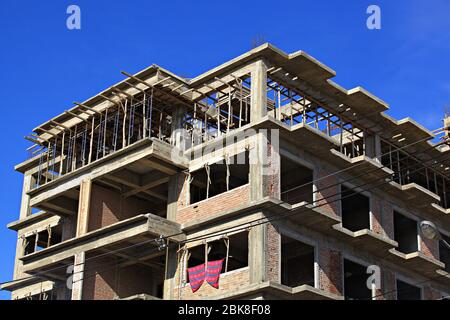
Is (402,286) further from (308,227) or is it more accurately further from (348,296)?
(308,227)

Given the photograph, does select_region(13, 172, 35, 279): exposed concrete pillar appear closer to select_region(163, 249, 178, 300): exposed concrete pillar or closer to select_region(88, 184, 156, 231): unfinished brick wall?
select_region(88, 184, 156, 231): unfinished brick wall

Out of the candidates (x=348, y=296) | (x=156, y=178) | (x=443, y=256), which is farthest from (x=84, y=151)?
(x=443, y=256)

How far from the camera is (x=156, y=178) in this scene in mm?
42656

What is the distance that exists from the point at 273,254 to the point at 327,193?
554 cm

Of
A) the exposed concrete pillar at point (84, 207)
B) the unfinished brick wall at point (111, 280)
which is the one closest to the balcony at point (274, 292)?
the unfinished brick wall at point (111, 280)

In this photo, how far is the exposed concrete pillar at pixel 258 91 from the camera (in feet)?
129

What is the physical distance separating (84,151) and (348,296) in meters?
16.2

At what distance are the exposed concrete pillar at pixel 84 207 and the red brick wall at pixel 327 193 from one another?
447 inches

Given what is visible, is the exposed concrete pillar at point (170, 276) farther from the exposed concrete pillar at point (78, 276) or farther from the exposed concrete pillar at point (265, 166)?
the exposed concrete pillar at point (265, 166)

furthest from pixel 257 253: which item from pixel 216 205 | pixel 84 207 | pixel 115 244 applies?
pixel 84 207

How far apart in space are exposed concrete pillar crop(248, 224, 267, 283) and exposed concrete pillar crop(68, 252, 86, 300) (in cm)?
913

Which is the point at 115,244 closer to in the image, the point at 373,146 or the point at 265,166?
the point at 265,166

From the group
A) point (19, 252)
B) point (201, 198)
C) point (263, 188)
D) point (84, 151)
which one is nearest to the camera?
point (263, 188)

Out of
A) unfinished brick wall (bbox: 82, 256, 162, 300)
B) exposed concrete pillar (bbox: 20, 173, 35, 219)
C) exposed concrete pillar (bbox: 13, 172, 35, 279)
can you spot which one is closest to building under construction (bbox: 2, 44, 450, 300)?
unfinished brick wall (bbox: 82, 256, 162, 300)
